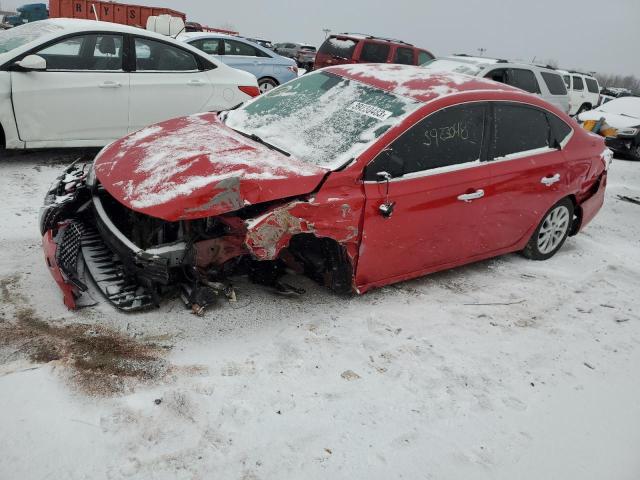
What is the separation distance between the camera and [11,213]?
14.5ft

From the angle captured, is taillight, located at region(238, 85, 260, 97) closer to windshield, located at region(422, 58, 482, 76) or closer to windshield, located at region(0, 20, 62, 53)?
windshield, located at region(0, 20, 62, 53)

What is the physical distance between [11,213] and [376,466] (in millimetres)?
3774

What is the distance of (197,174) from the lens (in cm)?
302

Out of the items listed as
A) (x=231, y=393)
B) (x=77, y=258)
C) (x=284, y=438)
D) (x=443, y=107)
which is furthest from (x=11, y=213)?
(x=443, y=107)

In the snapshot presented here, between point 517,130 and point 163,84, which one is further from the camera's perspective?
point 163,84

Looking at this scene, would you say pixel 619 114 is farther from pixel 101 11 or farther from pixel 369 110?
pixel 101 11

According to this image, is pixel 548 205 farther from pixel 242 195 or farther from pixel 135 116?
pixel 135 116

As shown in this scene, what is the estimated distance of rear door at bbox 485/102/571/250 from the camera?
4.07 metres

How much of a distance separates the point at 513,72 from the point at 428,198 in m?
7.94

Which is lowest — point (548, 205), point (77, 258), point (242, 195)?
point (77, 258)

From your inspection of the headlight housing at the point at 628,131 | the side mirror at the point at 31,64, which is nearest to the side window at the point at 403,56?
the headlight housing at the point at 628,131

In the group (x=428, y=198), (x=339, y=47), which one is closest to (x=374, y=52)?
(x=339, y=47)

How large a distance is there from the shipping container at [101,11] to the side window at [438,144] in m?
20.6

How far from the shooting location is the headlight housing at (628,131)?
35.3 feet
